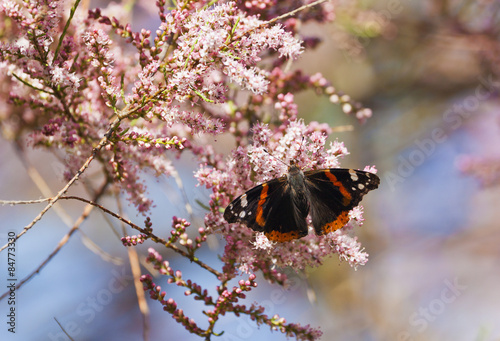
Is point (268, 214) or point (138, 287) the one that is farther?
point (138, 287)

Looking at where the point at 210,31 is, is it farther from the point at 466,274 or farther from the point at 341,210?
the point at 466,274

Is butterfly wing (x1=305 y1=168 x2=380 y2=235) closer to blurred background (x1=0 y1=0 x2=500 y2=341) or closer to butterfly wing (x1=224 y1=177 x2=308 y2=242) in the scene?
butterfly wing (x1=224 y1=177 x2=308 y2=242)

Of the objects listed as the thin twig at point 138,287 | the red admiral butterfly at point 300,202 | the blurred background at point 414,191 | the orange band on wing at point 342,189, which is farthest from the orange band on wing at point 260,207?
the blurred background at point 414,191

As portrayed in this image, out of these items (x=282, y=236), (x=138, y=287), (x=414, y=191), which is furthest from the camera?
(x=414, y=191)

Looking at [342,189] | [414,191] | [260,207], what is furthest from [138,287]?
[414,191]

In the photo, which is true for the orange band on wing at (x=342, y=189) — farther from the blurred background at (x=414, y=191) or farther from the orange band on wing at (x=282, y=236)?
the blurred background at (x=414, y=191)

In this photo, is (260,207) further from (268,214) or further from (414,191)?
(414,191)

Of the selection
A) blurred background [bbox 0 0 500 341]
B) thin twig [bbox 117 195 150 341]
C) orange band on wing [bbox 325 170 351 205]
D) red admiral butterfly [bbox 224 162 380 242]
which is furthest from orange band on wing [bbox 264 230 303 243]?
blurred background [bbox 0 0 500 341]
